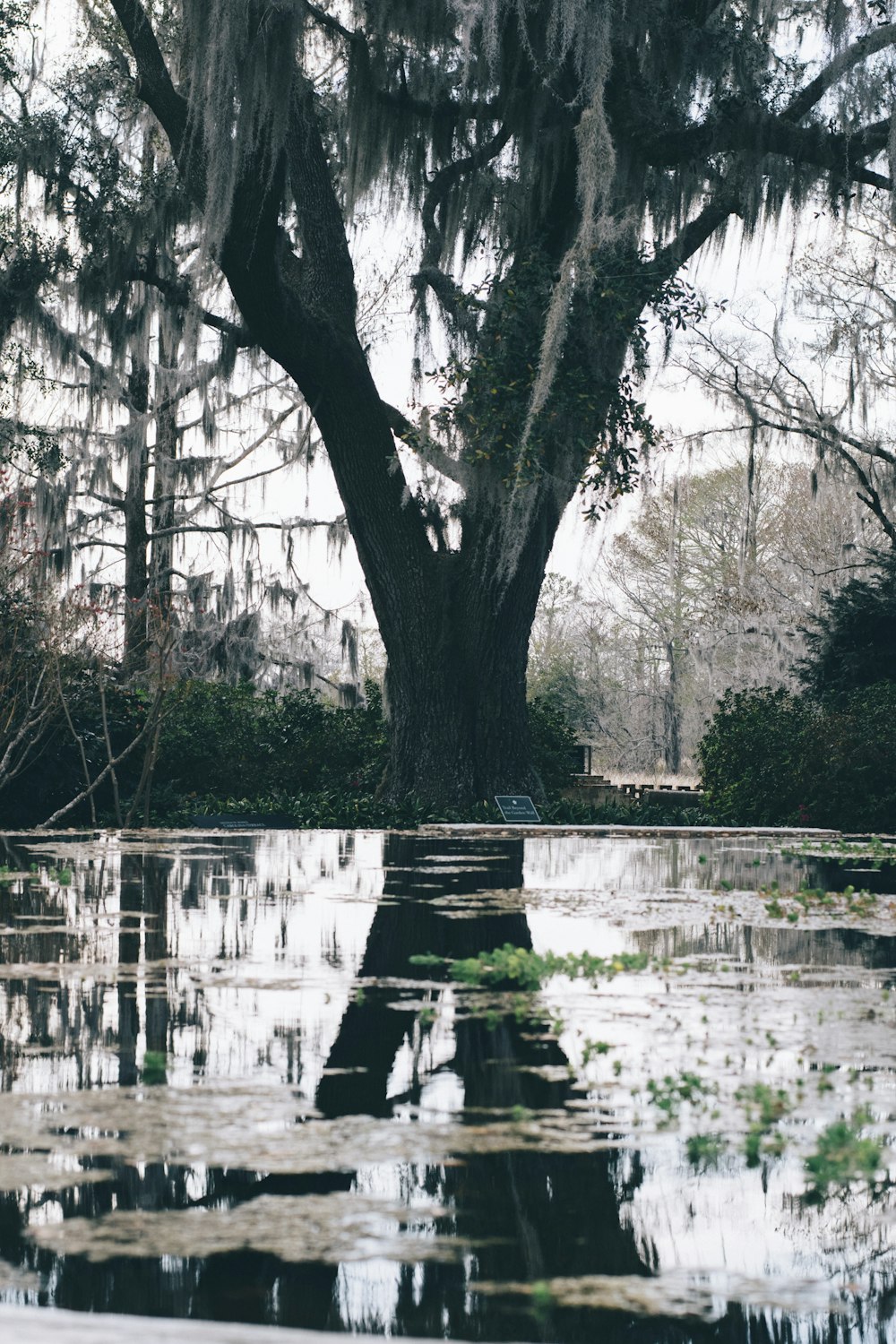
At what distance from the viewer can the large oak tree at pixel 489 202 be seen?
13.5 meters

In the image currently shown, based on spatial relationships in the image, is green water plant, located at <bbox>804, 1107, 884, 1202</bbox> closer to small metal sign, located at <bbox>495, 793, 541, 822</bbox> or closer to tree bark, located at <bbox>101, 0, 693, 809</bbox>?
small metal sign, located at <bbox>495, 793, 541, 822</bbox>

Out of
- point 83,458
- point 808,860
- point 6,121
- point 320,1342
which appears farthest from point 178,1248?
point 83,458

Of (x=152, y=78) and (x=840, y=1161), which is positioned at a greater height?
(x=152, y=78)

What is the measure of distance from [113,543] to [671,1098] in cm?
2179

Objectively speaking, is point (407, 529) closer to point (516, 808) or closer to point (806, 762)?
point (516, 808)

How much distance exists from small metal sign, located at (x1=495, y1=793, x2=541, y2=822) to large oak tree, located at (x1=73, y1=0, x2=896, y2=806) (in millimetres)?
696

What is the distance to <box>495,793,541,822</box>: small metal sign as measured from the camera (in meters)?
14.4

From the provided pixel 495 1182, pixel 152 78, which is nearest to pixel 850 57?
pixel 152 78

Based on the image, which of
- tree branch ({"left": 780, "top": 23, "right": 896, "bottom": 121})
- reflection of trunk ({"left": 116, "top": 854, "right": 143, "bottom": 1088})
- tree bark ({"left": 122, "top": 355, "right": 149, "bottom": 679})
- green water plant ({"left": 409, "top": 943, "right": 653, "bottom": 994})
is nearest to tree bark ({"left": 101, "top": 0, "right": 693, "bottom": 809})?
tree branch ({"left": 780, "top": 23, "right": 896, "bottom": 121})

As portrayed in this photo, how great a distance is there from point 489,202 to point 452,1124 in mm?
12662

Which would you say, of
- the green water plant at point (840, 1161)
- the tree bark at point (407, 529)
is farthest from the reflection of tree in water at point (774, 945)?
the tree bark at point (407, 529)

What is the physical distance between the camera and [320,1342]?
242cm

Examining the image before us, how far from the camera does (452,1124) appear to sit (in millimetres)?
3830

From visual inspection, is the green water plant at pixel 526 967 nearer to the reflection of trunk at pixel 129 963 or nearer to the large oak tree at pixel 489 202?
the reflection of trunk at pixel 129 963
